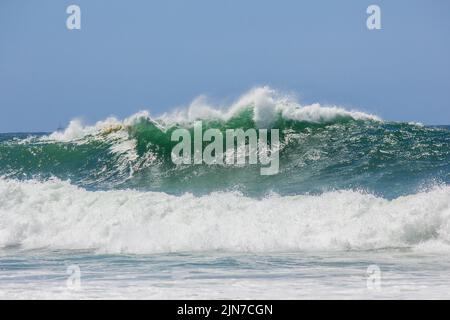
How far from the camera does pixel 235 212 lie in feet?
48.0

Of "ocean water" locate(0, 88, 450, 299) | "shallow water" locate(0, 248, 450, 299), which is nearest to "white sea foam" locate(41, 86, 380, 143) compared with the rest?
"ocean water" locate(0, 88, 450, 299)

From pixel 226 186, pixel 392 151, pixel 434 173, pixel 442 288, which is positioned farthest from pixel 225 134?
pixel 442 288

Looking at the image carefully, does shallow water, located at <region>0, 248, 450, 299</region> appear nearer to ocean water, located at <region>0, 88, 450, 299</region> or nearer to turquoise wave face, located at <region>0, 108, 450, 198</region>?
ocean water, located at <region>0, 88, 450, 299</region>

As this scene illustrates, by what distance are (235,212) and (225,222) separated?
635mm

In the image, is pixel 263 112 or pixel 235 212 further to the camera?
pixel 263 112

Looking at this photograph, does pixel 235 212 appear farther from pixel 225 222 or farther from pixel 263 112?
pixel 263 112

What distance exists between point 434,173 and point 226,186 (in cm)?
494

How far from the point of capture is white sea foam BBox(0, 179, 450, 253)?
12547 millimetres

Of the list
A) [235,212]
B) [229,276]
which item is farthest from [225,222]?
[229,276]

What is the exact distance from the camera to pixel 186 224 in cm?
1425

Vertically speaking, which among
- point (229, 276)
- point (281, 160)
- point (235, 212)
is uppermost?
point (281, 160)

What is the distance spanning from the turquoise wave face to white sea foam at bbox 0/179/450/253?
2.02 metres

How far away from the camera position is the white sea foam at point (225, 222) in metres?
12.5

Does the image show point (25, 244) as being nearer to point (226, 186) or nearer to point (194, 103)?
point (226, 186)
